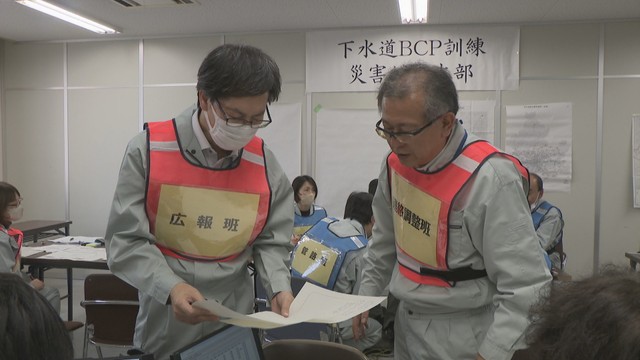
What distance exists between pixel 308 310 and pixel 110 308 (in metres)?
1.86

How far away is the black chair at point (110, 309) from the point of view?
2.51 metres

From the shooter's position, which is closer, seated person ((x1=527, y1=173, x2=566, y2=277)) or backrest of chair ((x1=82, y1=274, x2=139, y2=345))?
backrest of chair ((x1=82, y1=274, x2=139, y2=345))

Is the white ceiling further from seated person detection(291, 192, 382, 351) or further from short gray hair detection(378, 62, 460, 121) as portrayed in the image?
short gray hair detection(378, 62, 460, 121)

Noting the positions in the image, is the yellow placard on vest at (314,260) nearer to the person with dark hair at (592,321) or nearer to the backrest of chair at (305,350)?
the backrest of chair at (305,350)

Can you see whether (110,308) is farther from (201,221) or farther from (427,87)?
(427,87)

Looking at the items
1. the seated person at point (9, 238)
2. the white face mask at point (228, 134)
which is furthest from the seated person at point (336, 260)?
the seated person at point (9, 238)

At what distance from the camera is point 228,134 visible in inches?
49.2

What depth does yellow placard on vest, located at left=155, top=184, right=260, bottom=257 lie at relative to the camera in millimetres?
1217

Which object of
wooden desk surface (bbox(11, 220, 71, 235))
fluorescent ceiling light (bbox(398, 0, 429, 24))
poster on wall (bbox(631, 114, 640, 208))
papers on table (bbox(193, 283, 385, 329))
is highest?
fluorescent ceiling light (bbox(398, 0, 429, 24))

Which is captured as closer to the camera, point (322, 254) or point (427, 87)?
point (427, 87)

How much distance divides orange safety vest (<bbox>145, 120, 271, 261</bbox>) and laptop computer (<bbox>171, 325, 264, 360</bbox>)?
19 centimetres

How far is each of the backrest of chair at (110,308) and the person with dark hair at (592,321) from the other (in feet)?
7.43

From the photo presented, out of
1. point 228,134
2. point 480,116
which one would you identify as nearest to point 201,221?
point 228,134

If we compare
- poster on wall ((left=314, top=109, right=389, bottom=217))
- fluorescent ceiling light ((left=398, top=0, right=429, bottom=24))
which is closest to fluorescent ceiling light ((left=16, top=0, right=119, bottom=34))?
poster on wall ((left=314, top=109, right=389, bottom=217))
